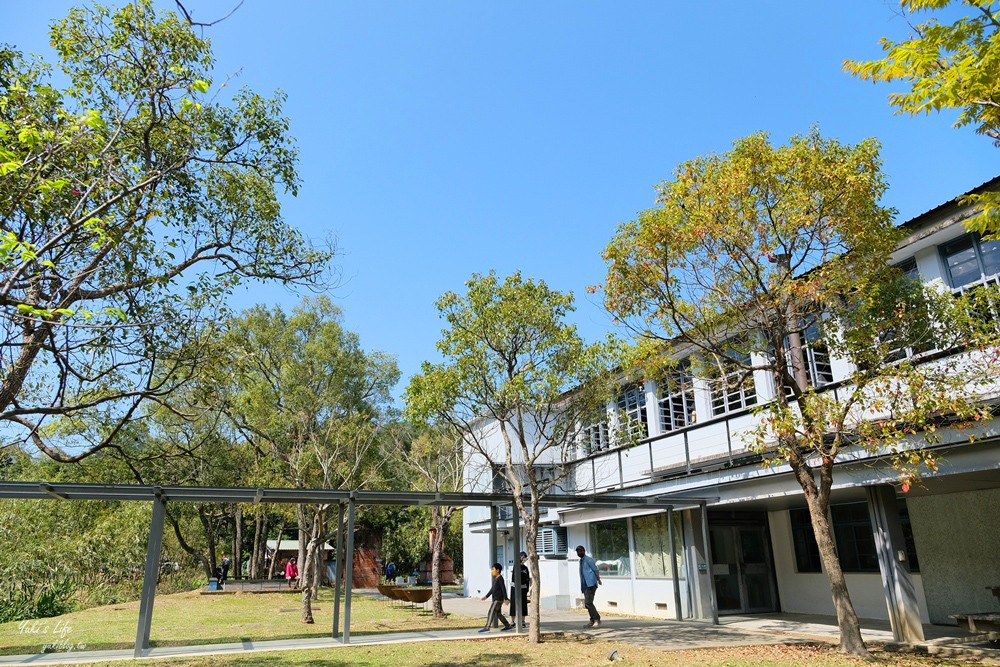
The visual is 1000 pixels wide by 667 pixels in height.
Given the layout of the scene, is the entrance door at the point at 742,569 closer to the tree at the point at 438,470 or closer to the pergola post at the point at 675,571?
the pergola post at the point at 675,571

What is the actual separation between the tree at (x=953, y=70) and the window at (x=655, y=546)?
40.1 feet

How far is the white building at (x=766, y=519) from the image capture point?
12070 mm

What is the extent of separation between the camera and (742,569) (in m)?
17.9

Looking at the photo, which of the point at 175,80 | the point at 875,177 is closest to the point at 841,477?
the point at 875,177

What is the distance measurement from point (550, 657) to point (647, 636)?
3.36 meters

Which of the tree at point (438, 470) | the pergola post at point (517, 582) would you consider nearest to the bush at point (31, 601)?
the tree at point (438, 470)

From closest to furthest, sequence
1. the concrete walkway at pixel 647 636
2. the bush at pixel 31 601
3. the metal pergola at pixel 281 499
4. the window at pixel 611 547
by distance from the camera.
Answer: the concrete walkway at pixel 647 636
the metal pergola at pixel 281 499
the window at pixel 611 547
the bush at pixel 31 601

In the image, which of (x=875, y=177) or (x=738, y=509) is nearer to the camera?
(x=875, y=177)

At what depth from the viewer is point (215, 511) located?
35.5 meters

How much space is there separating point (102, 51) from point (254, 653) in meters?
9.84

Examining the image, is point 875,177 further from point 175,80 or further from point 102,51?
point 102,51

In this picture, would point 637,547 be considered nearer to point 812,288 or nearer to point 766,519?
point 766,519

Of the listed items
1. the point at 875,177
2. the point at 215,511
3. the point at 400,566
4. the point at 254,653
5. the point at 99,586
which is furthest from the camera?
the point at 400,566

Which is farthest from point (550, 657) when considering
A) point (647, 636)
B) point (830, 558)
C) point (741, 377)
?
point (741, 377)
